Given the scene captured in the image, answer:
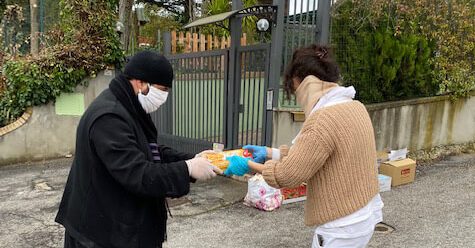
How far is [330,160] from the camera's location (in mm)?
2029

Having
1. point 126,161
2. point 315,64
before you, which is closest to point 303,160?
point 315,64

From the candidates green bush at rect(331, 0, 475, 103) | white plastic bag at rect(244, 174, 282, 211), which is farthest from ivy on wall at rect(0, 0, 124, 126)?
white plastic bag at rect(244, 174, 282, 211)

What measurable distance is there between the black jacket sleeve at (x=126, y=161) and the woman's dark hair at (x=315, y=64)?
0.83 m

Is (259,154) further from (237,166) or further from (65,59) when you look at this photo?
(65,59)

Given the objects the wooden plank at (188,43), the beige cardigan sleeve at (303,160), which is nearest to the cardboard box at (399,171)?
the wooden plank at (188,43)

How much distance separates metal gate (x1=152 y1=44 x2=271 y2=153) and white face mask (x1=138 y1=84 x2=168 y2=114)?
347 centimetres

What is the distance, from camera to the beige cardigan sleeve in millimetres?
1960

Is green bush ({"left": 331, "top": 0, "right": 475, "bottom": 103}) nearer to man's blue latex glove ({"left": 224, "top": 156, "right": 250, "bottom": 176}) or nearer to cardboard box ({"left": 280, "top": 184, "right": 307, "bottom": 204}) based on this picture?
cardboard box ({"left": 280, "top": 184, "right": 307, "bottom": 204})

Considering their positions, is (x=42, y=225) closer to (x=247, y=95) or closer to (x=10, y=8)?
(x=247, y=95)

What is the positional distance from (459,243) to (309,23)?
317 cm

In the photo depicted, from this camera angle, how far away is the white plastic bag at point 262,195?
16.1 ft


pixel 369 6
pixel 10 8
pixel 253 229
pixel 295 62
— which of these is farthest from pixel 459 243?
pixel 10 8

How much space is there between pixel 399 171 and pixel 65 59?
609cm

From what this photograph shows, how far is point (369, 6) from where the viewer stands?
6762 millimetres
